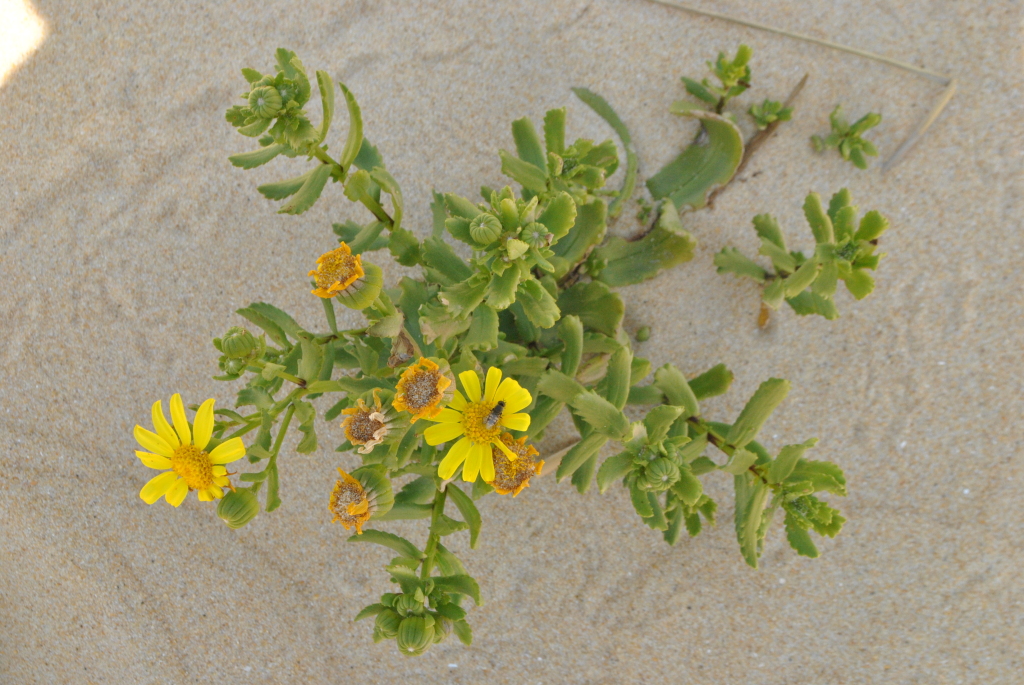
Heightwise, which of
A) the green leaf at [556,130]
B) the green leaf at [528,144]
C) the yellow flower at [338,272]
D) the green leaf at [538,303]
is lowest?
the yellow flower at [338,272]

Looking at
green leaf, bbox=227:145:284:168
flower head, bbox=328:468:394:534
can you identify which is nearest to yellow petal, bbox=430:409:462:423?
flower head, bbox=328:468:394:534

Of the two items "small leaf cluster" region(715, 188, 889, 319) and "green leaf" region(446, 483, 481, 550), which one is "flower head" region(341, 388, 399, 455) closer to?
"green leaf" region(446, 483, 481, 550)

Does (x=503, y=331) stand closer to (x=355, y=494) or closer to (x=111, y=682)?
(x=355, y=494)

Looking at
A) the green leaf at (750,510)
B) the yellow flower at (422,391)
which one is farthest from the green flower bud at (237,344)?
the green leaf at (750,510)

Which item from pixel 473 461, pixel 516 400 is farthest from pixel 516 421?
pixel 473 461

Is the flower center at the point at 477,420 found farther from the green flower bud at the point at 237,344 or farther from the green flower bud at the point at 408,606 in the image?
the green flower bud at the point at 237,344
